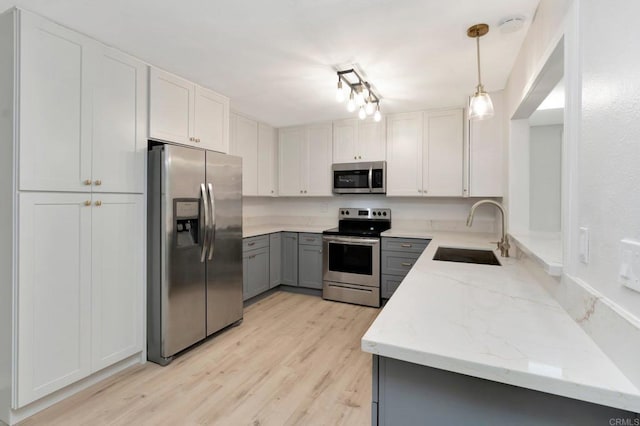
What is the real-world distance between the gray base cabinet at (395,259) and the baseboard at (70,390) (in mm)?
2452

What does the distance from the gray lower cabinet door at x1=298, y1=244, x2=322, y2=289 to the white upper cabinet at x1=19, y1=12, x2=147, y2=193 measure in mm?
2170

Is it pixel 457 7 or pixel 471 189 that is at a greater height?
pixel 457 7

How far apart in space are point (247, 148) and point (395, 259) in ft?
7.44

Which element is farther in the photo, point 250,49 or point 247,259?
point 247,259

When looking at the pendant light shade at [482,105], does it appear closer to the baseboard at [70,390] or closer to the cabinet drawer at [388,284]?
the cabinet drawer at [388,284]

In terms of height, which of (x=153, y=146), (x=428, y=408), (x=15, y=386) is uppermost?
(x=153, y=146)

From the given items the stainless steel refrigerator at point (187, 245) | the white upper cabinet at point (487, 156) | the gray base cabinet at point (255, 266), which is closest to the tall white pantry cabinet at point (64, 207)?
the stainless steel refrigerator at point (187, 245)

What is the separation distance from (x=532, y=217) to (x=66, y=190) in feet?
13.1

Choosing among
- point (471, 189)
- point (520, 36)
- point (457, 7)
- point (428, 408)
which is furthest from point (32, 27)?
point (471, 189)

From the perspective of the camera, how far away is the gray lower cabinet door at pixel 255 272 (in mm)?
3475

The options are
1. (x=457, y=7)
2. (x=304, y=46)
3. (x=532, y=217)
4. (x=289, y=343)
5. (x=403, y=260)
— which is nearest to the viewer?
(x=457, y=7)

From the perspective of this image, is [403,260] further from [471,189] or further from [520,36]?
[520,36]

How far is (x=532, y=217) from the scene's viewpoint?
10.4ft

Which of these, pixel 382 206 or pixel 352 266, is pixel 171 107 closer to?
pixel 352 266
